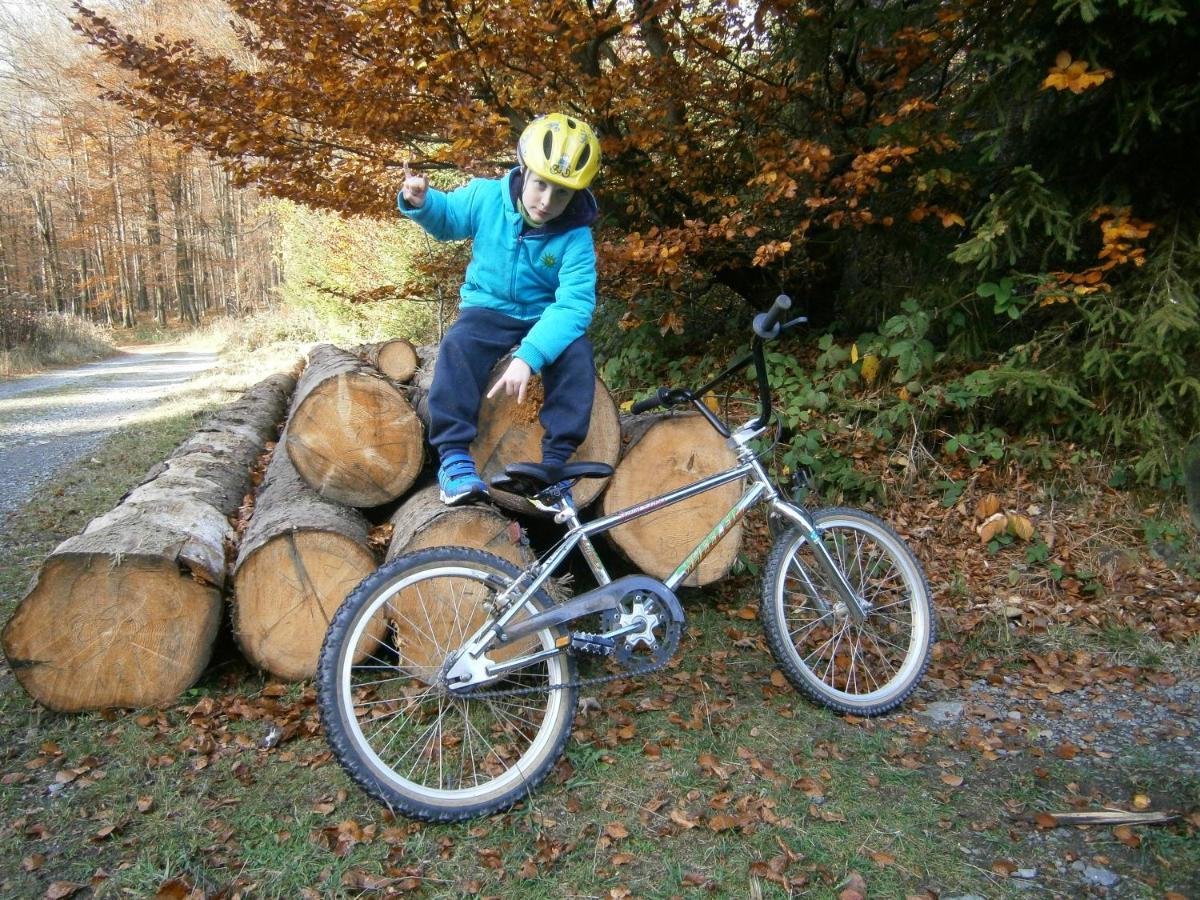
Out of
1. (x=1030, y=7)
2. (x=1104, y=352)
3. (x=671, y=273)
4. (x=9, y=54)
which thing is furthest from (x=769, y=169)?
(x=9, y=54)

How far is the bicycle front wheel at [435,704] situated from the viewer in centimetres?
248

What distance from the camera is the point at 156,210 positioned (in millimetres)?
30094

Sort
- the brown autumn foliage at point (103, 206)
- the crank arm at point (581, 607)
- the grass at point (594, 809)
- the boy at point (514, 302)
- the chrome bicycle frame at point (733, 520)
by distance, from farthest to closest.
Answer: the brown autumn foliage at point (103, 206) → the boy at point (514, 302) → the chrome bicycle frame at point (733, 520) → the crank arm at point (581, 607) → the grass at point (594, 809)

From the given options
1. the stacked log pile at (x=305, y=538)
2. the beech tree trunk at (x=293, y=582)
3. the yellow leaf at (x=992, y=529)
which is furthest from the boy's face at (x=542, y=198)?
the yellow leaf at (x=992, y=529)

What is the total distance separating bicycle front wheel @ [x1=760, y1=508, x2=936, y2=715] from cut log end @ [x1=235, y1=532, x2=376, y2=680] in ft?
5.96

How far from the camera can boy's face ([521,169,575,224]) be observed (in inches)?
117

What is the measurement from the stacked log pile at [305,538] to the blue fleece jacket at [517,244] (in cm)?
50

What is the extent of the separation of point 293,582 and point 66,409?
32.4 ft

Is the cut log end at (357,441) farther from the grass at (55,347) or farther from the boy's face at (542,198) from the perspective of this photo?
the grass at (55,347)

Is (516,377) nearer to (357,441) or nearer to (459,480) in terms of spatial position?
(459,480)

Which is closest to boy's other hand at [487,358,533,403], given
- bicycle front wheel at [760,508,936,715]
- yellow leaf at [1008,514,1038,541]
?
bicycle front wheel at [760,508,936,715]

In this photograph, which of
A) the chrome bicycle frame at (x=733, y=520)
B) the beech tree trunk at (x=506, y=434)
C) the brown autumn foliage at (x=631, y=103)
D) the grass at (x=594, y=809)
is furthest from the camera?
the brown autumn foliage at (x=631, y=103)

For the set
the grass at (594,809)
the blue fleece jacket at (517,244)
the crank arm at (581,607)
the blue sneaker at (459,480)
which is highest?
the blue fleece jacket at (517,244)

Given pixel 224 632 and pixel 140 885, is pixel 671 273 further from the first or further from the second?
pixel 140 885
